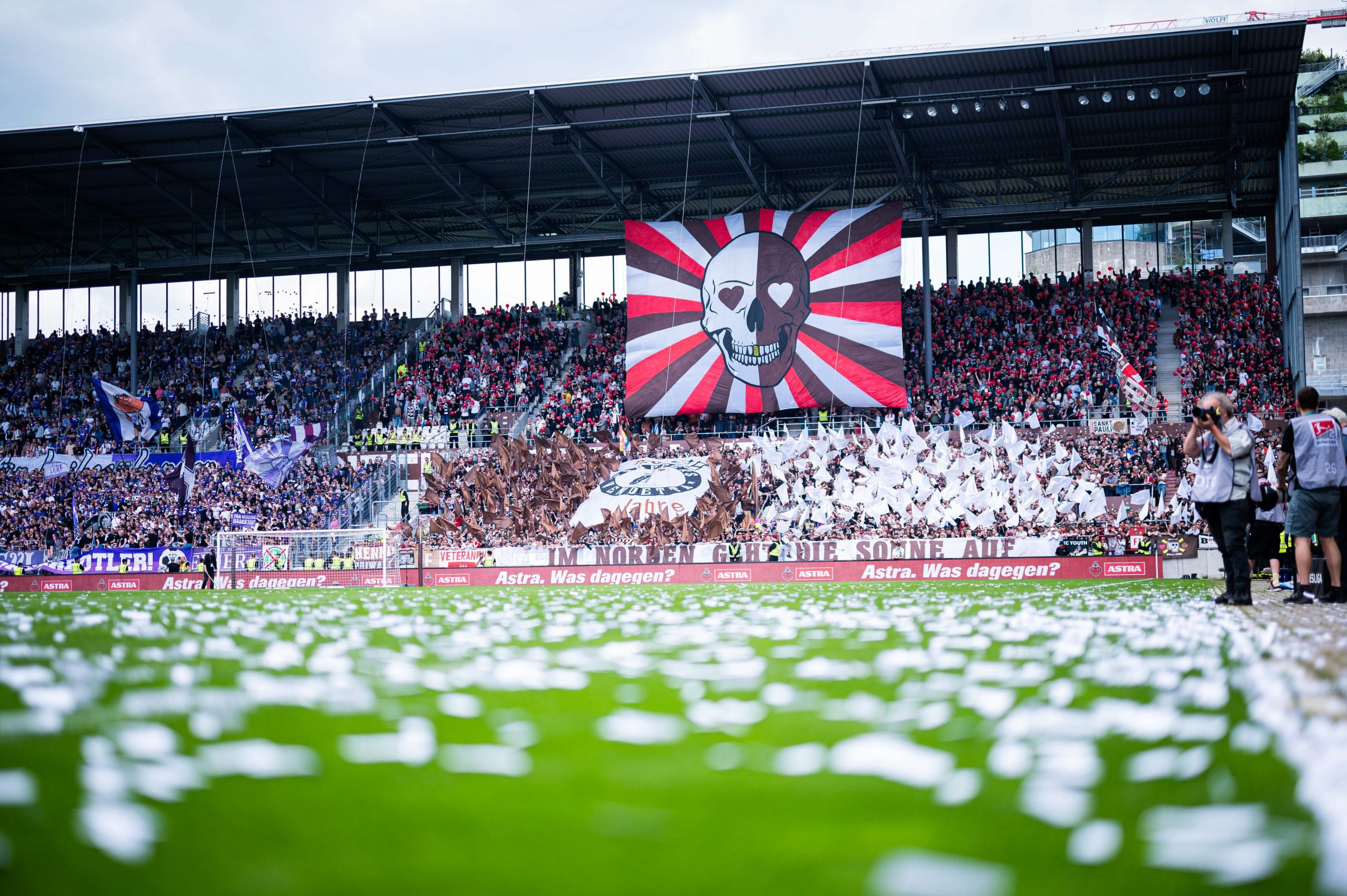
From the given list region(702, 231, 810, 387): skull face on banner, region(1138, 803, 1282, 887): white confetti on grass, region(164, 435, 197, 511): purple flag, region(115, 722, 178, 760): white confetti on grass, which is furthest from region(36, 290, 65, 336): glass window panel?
region(1138, 803, 1282, 887): white confetti on grass

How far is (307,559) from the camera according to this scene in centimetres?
2712

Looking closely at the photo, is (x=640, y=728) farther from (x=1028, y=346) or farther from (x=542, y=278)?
(x=542, y=278)

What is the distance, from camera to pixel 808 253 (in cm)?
3606

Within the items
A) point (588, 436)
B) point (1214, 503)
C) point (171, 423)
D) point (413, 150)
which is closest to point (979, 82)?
point (588, 436)

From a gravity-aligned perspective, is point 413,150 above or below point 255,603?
above

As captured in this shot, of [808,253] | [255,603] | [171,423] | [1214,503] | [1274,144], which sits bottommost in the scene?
[255,603]

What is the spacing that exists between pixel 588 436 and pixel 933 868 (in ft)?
109

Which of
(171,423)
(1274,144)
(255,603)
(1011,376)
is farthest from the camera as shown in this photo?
(171,423)

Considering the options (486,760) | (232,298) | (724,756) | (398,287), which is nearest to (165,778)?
(486,760)

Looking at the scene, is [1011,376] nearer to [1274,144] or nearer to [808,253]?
[808,253]

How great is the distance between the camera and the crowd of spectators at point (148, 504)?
108 feet

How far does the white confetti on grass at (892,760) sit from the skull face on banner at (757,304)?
108ft

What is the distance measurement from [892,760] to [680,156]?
121 ft

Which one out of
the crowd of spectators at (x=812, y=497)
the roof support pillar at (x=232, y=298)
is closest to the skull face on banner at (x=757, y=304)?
the crowd of spectators at (x=812, y=497)
